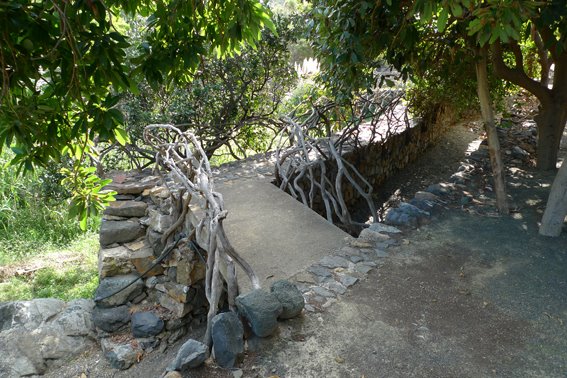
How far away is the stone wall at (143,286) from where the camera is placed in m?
4.15

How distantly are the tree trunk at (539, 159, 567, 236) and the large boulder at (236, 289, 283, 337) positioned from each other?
8.99 feet

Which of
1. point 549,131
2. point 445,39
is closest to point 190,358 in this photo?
point 445,39

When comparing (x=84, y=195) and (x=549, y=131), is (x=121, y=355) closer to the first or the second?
(x=84, y=195)

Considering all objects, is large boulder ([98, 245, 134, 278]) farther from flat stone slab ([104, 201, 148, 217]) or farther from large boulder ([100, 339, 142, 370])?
large boulder ([100, 339, 142, 370])

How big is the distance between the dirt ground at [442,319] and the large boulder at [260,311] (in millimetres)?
107

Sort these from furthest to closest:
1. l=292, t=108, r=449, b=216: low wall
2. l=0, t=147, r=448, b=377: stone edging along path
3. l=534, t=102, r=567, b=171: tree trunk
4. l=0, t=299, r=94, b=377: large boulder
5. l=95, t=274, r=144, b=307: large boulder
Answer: l=292, t=108, r=449, b=216: low wall, l=534, t=102, r=567, b=171: tree trunk, l=95, t=274, r=144, b=307: large boulder, l=0, t=299, r=94, b=377: large boulder, l=0, t=147, r=448, b=377: stone edging along path

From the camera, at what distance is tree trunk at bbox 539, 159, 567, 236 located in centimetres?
387

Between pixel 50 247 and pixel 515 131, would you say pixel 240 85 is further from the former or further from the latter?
pixel 515 131

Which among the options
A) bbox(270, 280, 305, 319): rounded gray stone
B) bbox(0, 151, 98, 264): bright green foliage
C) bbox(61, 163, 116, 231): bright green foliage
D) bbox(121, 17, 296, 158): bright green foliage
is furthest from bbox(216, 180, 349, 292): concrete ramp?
bbox(0, 151, 98, 264): bright green foliage

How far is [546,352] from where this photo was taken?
267 centimetres

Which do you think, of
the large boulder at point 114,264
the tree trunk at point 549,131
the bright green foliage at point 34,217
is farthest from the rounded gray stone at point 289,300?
the bright green foliage at point 34,217

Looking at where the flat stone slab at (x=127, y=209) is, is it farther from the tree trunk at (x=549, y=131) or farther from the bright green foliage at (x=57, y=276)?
the tree trunk at (x=549, y=131)

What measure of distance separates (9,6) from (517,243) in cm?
403

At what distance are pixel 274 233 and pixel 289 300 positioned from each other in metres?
1.32
